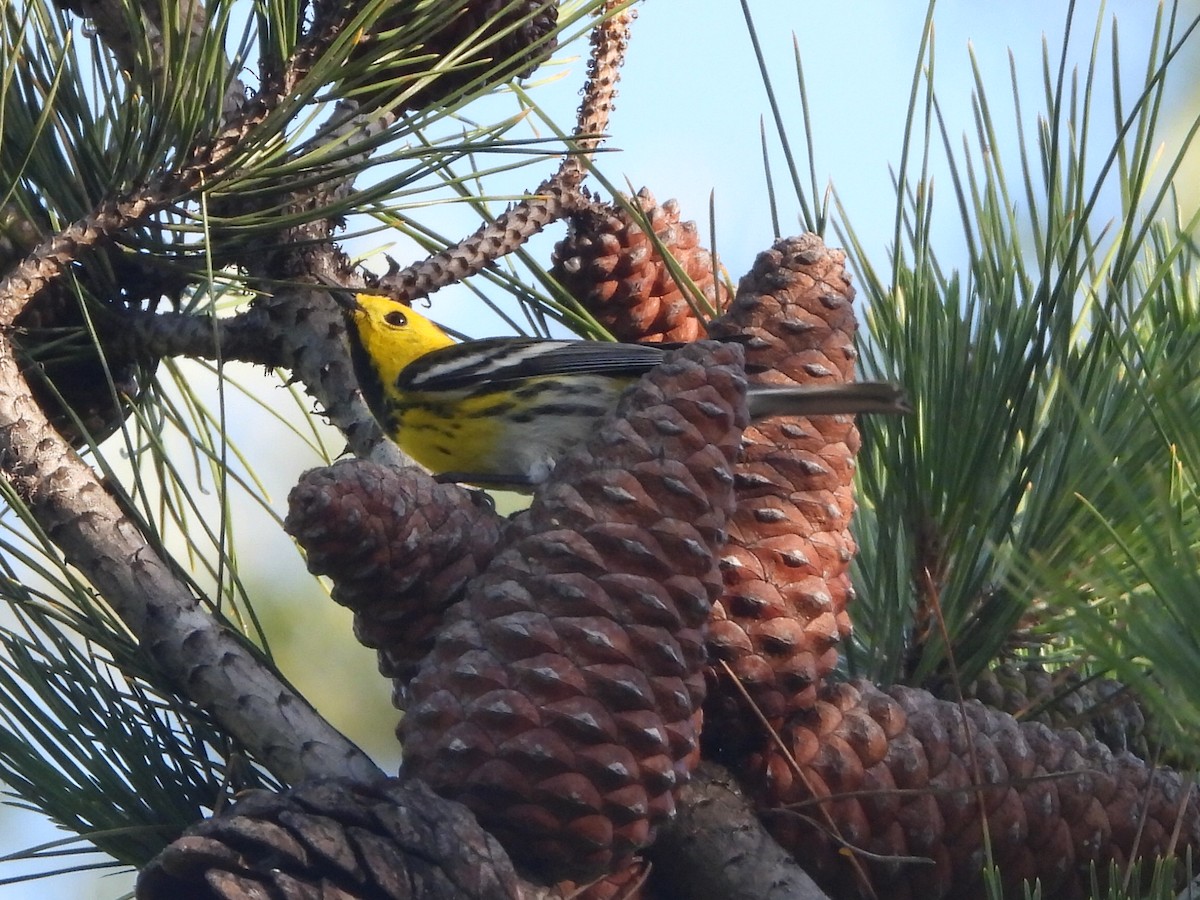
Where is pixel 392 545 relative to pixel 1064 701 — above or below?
above

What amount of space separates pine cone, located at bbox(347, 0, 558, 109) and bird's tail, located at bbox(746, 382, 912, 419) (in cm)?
41

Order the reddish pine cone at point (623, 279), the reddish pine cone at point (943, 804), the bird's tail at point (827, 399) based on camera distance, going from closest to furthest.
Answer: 1. the reddish pine cone at point (943, 804)
2. the bird's tail at point (827, 399)
3. the reddish pine cone at point (623, 279)

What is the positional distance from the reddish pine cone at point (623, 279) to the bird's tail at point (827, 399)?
319 millimetres

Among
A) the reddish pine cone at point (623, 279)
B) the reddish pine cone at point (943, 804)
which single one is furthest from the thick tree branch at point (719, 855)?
the reddish pine cone at point (623, 279)

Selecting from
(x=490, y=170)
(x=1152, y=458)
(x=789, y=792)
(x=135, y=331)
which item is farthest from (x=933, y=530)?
(x=135, y=331)

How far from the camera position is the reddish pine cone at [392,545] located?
100cm

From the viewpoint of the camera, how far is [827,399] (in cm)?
120

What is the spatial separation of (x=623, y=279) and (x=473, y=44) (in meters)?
0.32

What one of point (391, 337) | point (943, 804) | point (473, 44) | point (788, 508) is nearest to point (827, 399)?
point (788, 508)

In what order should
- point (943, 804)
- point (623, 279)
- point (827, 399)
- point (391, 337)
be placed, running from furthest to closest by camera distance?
point (391, 337), point (623, 279), point (827, 399), point (943, 804)

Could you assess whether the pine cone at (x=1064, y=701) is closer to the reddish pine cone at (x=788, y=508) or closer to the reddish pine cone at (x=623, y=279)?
the reddish pine cone at (x=788, y=508)

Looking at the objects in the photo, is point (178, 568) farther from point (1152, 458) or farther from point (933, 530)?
point (1152, 458)

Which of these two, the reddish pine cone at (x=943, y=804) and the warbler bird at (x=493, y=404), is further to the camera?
the warbler bird at (x=493, y=404)

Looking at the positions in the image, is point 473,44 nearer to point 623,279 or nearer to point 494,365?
point 623,279
